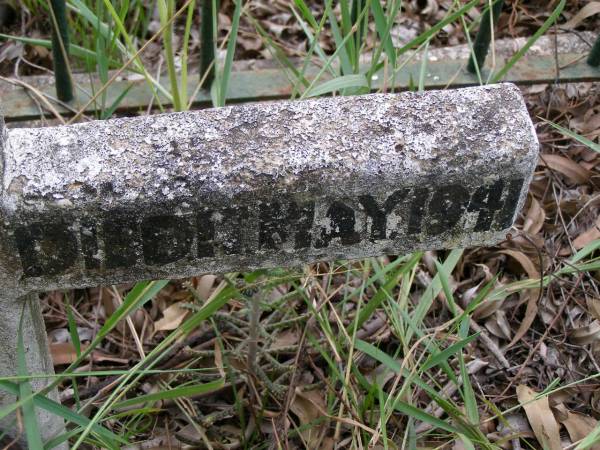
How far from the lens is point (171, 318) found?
50.4 inches

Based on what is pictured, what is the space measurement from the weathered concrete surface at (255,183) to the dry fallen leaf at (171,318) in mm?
480

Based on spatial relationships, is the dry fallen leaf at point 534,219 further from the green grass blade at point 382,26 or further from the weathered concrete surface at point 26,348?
the weathered concrete surface at point 26,348

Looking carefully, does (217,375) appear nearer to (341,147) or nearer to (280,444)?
(280,444)

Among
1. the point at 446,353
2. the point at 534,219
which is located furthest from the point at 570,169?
the point at 446,353

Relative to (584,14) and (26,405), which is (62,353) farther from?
(584,14)

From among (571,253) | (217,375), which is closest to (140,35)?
(217,375)

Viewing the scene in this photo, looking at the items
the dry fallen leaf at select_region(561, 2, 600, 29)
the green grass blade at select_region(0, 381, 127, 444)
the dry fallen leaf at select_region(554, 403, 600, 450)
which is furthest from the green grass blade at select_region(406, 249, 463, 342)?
the dry fallen leaf at select_region(561, 2, 600, 29)

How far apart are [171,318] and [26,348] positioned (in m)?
0.41

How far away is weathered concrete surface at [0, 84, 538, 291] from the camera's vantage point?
28.7 inches

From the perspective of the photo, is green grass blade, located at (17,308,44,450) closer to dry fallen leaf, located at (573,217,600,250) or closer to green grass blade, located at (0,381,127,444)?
green grass blade, located at (0,381,127,444)

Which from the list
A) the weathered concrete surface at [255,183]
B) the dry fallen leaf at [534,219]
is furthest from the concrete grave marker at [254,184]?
the dry fallen leaf at [534,219]

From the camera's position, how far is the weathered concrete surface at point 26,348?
2.72 ft

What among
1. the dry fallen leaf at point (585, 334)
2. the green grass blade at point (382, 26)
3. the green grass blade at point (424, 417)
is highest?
the green grass blade at point (382, 26)

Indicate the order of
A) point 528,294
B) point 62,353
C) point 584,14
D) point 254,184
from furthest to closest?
point 584,14 → point 528,294 → point 62,353 → point 254,184
